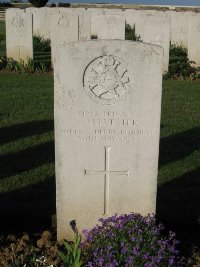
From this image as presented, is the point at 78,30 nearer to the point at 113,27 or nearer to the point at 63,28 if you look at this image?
the point at 63,28

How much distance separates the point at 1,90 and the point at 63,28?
3671 millimetres

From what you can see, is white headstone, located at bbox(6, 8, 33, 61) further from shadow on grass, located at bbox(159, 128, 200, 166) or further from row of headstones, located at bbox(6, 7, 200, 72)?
shadow on grass, located at bbox(159, 128, 200, 166)

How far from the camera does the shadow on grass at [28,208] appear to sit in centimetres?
480

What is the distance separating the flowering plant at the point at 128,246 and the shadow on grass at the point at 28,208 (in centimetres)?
100

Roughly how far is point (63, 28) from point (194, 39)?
11.8 ft

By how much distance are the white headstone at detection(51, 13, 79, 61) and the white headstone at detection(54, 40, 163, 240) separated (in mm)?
9892

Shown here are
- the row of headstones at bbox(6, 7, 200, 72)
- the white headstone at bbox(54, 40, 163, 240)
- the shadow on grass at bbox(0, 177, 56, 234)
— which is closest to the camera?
the white headstone at bbox(54, 40, 163, 240)

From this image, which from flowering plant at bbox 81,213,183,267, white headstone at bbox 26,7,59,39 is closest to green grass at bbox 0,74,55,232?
flowering plant at bbox 81,213,183,267

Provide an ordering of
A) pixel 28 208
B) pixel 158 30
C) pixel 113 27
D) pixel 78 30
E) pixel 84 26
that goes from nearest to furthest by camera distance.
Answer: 1. pixel 28 208
2. pixel 158 30
3. pixel 113 27
4. pixel 78 30
5. pixel 84 26

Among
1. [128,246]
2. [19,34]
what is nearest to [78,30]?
[19,34]

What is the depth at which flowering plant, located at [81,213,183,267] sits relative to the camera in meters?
3.52

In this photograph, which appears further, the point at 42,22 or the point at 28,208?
the point at 42,22

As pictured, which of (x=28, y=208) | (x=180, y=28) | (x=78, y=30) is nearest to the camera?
(x=28, y=208)

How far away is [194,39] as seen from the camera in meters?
13.6
